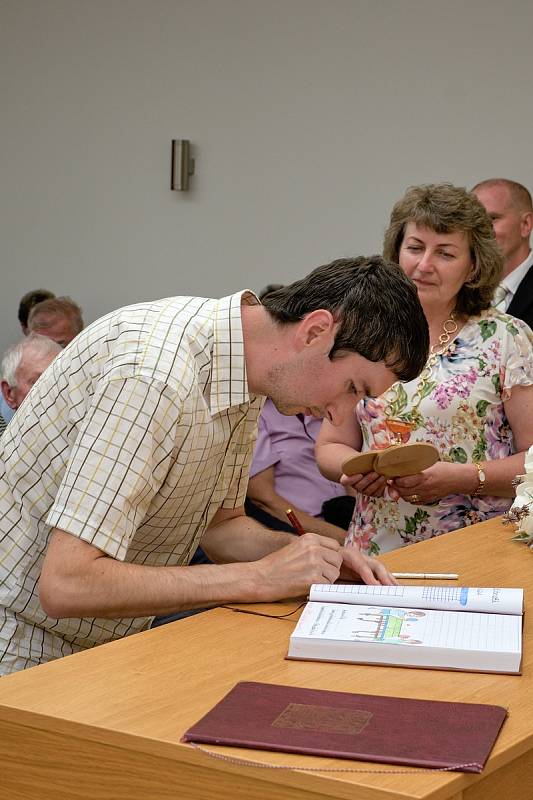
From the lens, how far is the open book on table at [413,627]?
73.8 inches

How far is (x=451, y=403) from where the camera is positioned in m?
3.24

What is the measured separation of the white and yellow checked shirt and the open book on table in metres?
0.36

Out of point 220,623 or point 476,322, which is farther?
point 476,322

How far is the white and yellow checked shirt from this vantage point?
207 centimetres

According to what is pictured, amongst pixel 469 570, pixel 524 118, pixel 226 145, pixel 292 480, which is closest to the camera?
pixel 469 570

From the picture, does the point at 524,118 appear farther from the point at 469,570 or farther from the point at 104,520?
the point at 104,520

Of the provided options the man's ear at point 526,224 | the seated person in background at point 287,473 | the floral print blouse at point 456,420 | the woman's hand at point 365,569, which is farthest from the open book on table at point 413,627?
the man's ear at point 526,224

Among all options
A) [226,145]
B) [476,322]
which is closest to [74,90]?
[226,145]

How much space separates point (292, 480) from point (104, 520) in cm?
243

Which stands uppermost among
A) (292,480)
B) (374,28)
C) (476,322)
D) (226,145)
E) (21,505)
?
(374,28)

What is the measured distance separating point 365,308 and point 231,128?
15.9ft

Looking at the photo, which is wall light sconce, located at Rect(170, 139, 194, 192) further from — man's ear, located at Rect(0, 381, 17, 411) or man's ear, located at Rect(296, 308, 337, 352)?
man's ear, located at Rect(296, 308, 337, 352)

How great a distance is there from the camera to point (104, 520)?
6.75ft

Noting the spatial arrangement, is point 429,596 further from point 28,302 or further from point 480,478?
point 28,302
